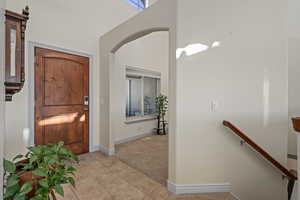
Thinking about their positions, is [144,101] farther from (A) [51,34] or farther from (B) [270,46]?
(B) [270,46]

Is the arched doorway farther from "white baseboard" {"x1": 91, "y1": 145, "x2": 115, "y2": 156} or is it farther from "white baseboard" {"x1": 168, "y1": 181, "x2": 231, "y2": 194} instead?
"white baseboard" {"x1": 168, "y1": 181, "x2": 231, "y2": 194}

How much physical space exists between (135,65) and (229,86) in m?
2.95

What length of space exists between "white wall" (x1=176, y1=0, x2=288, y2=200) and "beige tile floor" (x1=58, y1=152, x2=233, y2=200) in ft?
0.95

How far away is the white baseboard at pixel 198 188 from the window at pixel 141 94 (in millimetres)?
2688

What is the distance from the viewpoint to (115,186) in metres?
2.04

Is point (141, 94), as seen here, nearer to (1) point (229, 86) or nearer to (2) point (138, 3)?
(2) point (138, 3)

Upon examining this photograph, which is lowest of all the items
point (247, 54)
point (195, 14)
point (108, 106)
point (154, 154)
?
point (154, 154)

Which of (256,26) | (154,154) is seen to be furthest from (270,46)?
(154,154)

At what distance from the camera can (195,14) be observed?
187cm

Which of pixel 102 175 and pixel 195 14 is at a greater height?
pixel 195 14

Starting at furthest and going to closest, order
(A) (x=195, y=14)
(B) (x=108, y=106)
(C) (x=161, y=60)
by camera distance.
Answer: (C) (x=161, y=60), (B) (x=108, y=106), (A) (x=195, y=14)

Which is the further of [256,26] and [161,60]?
[161,60]

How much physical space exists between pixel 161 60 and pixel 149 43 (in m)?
0.77

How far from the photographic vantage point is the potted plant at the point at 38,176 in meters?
0.78
